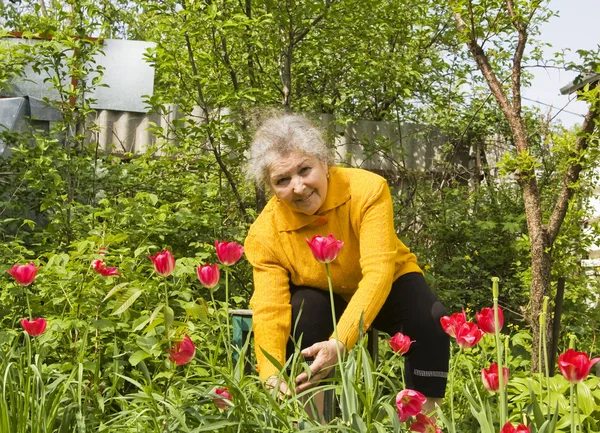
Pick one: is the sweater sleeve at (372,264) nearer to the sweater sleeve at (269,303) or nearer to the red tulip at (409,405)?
the sweater sleeve at (269,303)

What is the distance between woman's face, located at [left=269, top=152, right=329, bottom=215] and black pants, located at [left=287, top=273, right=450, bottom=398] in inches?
11.0

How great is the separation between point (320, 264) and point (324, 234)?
93 mm

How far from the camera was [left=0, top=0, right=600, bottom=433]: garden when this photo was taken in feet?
6.07

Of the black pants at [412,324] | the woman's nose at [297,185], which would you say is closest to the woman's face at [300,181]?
the woman's nose at [297,185]

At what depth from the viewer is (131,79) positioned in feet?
20.6

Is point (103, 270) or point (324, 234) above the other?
point (324, 234)

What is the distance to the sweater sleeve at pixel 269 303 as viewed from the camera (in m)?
2.40

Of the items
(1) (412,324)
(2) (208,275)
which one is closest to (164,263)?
(2) (208,275)

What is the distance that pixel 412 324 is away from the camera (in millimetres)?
2490

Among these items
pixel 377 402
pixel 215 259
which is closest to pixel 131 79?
pixel 215 259

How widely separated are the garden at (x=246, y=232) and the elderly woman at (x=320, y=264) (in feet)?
0.35

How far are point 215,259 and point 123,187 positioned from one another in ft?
3.28

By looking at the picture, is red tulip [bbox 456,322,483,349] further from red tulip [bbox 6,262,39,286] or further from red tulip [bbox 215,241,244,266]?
red tulip [bbox 6,262,39,286]

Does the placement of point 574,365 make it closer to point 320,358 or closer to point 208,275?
point 320,358
